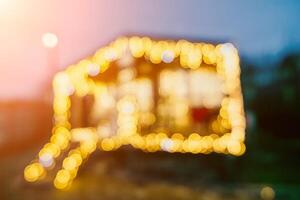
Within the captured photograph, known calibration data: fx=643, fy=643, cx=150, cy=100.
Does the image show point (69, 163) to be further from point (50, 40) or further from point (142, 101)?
point (50, 40)

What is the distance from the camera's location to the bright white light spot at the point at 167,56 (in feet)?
8.44

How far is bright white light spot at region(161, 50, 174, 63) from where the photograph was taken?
2.57 meters

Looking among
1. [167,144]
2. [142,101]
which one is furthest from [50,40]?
[167,144]

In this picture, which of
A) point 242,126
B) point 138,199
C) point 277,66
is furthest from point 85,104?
point 277,66

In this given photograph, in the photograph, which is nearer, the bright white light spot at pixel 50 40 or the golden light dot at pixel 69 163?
the bright white light spot at pixel 50 40

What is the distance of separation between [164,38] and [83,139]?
503 millimetres

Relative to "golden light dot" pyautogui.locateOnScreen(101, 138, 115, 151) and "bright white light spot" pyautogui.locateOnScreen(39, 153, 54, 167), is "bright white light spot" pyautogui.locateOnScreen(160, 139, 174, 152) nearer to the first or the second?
"golden light dot" pyautogui.locateOnScreen(101, 138, 115, 151)

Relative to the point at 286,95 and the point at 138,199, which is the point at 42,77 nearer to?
the point at 138,199

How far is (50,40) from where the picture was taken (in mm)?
2387

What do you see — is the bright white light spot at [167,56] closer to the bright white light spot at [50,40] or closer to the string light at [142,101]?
the string light at [142,101]

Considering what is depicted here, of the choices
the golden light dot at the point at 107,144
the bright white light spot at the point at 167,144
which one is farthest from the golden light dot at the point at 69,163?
the bright white light spot at the point at 167,144

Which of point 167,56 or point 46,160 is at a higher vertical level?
point 167,56

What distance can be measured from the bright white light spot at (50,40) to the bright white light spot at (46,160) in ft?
1.37

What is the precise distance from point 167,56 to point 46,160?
→ 24.8 inches
